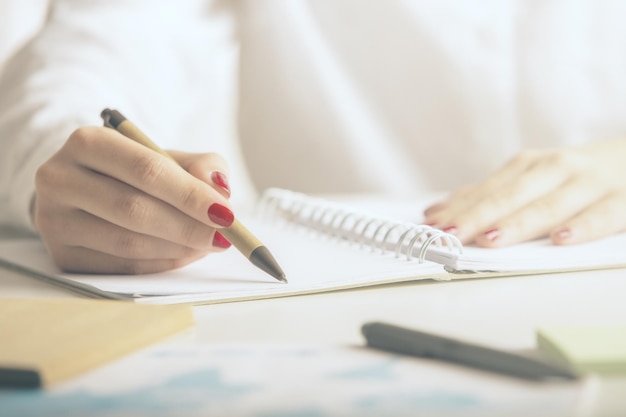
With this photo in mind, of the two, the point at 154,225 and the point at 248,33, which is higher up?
the point at 248,33

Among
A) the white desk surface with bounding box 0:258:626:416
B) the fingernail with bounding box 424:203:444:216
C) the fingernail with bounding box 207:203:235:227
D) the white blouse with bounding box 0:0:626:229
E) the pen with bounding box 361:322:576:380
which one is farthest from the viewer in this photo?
the white blouse with bounding box 0:0:626:229

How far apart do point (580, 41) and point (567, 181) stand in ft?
2.37

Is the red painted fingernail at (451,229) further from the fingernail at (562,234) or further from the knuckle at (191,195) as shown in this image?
the knuckle at (191,195)

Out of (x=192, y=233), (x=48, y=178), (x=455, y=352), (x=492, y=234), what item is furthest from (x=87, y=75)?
(x=455, y=352)

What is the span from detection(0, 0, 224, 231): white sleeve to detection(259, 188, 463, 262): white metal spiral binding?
0.25m

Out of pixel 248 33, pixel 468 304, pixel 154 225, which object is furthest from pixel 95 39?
pixel 468 304

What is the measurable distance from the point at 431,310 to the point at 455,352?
0.15m

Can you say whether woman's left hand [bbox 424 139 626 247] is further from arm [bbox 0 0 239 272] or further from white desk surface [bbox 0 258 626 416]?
arm [bbox 0 0 239 272]

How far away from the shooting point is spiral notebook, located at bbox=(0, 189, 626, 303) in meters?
0.60

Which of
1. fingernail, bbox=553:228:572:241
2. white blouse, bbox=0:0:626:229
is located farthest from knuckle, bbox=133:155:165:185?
white blouse, bbox=0:0:626:229

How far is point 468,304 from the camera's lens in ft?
1.91

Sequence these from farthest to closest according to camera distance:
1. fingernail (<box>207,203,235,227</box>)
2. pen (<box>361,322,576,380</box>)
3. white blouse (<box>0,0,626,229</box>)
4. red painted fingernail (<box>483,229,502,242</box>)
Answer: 1. white blouse (<box>0,0,626,229</box>)
2. red painted fingernail (<box>483,229,502,242</box>)
3. fingernail (<box>207,203,235,227</box>)
4. pen (<box>361,322,576,380</box>)

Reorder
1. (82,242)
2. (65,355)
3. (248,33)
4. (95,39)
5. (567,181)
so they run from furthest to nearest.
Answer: (248,33) < (95,39) < (567,181) < (82,242) < (65,355)

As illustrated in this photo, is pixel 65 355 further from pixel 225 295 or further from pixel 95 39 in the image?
pixel 95 39
